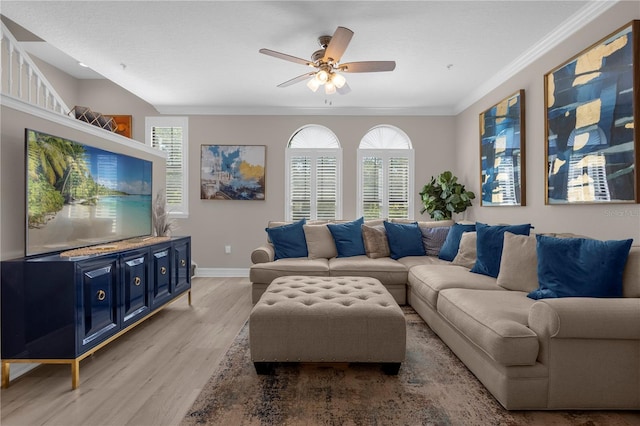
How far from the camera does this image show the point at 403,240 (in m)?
4.16

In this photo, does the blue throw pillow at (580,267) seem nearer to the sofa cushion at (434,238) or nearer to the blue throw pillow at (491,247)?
the blue throw pillow at (491,247)

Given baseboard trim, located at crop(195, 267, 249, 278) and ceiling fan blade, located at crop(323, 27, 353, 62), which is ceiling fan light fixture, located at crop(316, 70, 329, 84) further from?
baseboard trim, located at crop(195, 267, 249, 278)

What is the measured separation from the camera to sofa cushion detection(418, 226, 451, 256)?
4180mm

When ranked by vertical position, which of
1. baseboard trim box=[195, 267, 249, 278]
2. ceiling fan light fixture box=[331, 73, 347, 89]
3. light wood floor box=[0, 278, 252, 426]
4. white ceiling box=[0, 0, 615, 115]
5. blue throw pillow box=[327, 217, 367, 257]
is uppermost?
white ceiling box=[0, 0, 615, 115]

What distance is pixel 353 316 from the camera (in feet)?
7.03

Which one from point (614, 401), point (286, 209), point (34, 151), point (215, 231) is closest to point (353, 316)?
point (614, 401)

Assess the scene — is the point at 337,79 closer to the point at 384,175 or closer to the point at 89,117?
the point at 89,117

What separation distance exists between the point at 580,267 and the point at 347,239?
250 cm

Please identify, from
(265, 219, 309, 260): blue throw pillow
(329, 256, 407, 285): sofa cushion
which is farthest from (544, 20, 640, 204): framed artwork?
(265, 219, 309, 260): blue throw pillow

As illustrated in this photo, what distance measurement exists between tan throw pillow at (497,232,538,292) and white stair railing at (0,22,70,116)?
440cm

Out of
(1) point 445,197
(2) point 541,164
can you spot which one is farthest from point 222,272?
(2) point 541,164

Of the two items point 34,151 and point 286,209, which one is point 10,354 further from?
point 286,209

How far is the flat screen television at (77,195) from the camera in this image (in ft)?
7.25

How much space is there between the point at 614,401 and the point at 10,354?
11.7ft
